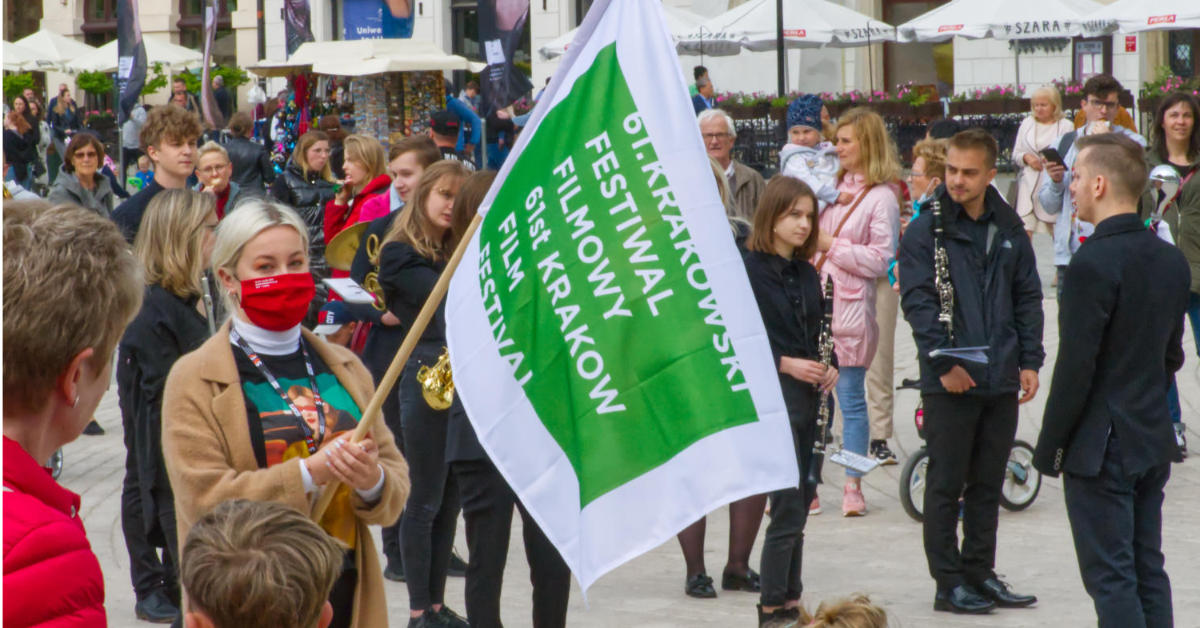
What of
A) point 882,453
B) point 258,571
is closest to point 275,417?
point 258,571

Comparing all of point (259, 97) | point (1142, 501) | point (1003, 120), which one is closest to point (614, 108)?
point (1142, 501)

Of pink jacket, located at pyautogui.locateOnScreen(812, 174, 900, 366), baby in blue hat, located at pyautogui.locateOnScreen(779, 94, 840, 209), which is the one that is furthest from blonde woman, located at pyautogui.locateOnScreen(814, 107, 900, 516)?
baby in blue hat, located at pyautogui.locateOnScreen(779, 94, 840, 209)

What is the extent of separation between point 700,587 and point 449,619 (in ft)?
3.65

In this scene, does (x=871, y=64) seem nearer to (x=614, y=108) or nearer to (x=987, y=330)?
(x=987, y=330)

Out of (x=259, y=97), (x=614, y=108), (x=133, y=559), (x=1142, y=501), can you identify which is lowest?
(x=133, y=559)

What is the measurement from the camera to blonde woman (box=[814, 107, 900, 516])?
303 inches

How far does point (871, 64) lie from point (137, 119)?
48.2 feet

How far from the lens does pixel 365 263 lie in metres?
6.57

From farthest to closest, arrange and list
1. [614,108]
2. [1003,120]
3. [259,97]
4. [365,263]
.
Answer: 1. [259,97]
2. [1003,120]
3. [365,263]
4. [614,108]

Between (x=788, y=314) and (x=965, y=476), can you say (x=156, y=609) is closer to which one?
(x=788, y=314)

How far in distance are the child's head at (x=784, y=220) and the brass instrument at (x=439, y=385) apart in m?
1.30

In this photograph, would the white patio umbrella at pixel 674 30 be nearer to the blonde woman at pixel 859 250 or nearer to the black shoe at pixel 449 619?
the blonde woman at pixel 859 250

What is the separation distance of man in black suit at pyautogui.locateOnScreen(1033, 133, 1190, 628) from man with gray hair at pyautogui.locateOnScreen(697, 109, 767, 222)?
11.1 ft

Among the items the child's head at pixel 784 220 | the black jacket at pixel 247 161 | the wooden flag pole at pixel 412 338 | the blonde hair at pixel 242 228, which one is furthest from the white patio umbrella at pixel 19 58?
the wooden flag pole at pixel 412 338
